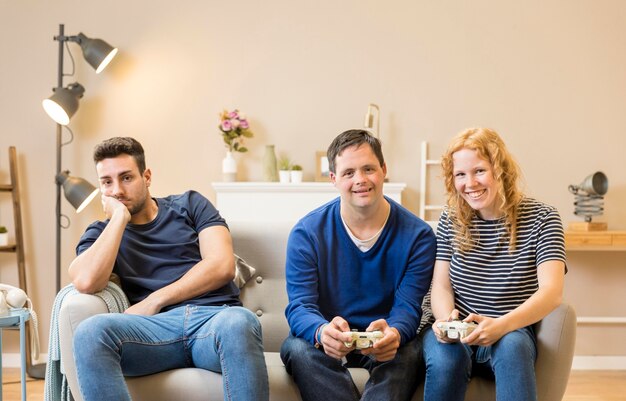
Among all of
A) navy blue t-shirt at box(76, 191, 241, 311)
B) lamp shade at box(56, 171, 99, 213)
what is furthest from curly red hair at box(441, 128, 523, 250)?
lamp shade at box(56, 171, 99, 213)

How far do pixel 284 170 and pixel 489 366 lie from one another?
2.24m

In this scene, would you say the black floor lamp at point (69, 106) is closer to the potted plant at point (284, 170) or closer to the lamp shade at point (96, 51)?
the lamp shade at point (96, 51)

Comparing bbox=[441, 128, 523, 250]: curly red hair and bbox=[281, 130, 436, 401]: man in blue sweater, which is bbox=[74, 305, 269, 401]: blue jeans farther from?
bbox=[441, 128, 523, 250]: curly red hair

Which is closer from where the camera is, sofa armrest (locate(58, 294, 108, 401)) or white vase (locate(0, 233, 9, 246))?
sofa armrest (locate(58, 294, 108, 401))

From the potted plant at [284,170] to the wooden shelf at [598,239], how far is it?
1.51 m

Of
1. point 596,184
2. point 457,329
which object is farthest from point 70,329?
point 596,184

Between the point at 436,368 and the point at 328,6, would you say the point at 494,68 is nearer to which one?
the point at 328,6

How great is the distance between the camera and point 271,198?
166 inches

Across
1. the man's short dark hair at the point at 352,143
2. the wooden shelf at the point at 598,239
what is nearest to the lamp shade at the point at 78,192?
the man's short dark hair at the point at 352,143

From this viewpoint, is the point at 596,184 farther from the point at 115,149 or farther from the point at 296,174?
the point at 115,149

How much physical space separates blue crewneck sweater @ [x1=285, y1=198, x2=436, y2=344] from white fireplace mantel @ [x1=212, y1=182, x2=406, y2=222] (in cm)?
176

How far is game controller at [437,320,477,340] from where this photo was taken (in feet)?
6.88

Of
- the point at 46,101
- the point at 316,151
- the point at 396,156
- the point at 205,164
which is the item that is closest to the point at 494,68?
the point at 396,156

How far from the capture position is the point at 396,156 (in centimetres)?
438
